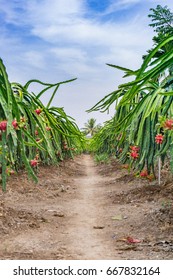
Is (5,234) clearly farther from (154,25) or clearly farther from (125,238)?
(154,25)

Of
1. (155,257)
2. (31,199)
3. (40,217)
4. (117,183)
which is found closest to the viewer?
(155,257)

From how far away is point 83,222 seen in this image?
19.3 feet

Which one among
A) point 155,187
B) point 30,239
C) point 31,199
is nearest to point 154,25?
point 155,187

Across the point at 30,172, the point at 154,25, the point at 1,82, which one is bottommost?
the point at 30,172

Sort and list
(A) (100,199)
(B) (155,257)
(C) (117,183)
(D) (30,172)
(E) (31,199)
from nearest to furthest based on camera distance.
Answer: (B) (155,257), (D) (30,172), (E) (31,199), (A) (100,199), (C) (117,183)

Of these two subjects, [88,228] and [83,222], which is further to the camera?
[83,222]

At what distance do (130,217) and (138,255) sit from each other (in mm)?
1761

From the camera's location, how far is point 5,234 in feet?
16.1

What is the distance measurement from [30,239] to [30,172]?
722 millimetres

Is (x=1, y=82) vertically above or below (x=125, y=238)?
above

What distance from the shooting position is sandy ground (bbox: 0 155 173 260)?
4348 millimetres

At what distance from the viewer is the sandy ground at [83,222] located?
14.3 feet

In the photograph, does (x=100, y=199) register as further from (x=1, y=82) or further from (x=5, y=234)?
(x=1, y=82)

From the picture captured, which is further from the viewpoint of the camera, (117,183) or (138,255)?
(117,183)
